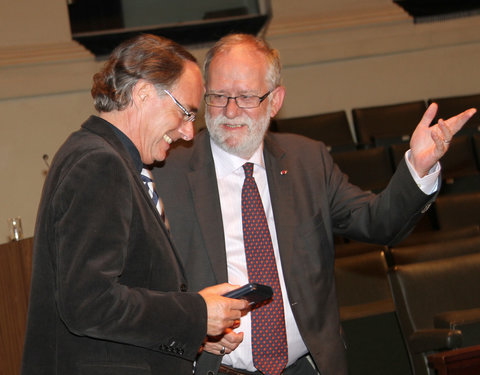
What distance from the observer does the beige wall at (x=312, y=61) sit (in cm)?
619

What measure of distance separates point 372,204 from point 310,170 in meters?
0.26

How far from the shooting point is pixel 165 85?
180 centimetres

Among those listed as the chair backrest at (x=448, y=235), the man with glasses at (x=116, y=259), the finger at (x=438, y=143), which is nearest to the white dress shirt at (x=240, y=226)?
the finger at (x=438, y=143)

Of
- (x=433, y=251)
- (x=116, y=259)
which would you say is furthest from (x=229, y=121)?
(x=433, y=251)

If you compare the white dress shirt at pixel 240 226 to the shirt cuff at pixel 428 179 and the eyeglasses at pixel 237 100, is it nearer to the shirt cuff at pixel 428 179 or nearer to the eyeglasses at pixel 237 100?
the shirt cuff at pixel 428 179

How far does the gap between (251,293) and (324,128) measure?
4.30 metres

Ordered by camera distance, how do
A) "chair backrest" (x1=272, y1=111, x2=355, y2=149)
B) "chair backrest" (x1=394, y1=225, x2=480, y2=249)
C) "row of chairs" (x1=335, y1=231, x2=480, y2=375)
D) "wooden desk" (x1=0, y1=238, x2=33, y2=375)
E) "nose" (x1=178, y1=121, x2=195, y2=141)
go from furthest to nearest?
"chair backrest" (x1=272, y1=111, x2=355, y2=149) → "chair backrest" (x1=394, y1=225, x2=480, y2=249) → "row of chairs" (x1=335, y1=231, x2=480, y2=375) → "wooden desk" (x1=0, y1=238, x2=33, y2=375) → "nose" (x1=178, y1=121, x2=195, y2=141)

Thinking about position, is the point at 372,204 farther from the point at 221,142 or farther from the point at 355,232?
the point at 221,142

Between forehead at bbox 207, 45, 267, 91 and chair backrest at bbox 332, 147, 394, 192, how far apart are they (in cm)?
272

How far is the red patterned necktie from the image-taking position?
222cm

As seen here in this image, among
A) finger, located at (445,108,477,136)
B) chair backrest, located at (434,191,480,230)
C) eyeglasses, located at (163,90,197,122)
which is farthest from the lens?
chair backrest, located at (434,191,480,230)

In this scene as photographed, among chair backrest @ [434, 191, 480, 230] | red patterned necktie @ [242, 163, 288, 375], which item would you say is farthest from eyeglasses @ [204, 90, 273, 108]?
chair backrest @ [434, 191, 480, 230]

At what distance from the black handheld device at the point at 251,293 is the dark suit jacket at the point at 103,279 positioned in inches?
6.3

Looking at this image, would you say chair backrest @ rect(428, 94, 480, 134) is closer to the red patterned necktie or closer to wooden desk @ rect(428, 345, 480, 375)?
wooden desk @ rect(428, 345, 480, 375)
